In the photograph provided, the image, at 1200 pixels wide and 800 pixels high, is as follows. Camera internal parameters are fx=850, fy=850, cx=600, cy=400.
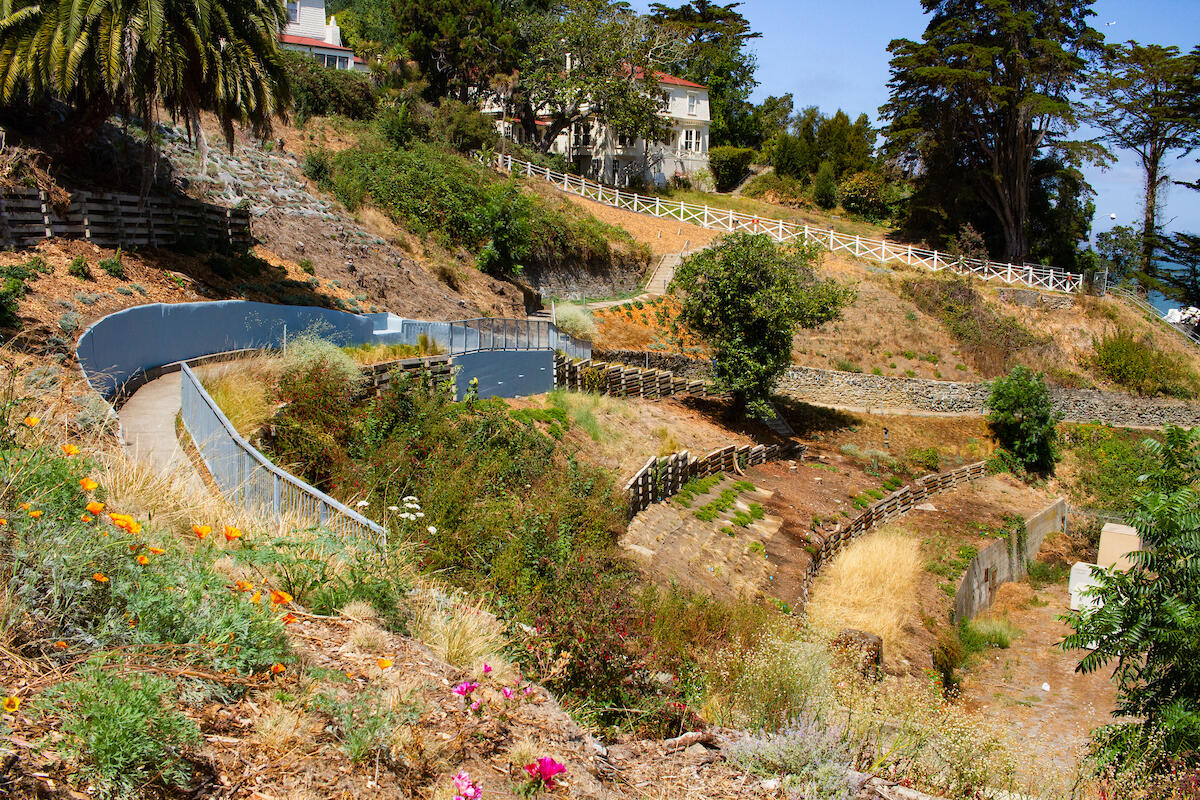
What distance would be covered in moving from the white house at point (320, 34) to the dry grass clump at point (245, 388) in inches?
1715

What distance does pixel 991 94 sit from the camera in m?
43.8

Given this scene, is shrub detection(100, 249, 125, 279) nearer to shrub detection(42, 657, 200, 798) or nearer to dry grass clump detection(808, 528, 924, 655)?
dry grass clump detection(808, 528, 924, 655)

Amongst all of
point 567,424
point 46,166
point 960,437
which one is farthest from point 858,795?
point 960,437

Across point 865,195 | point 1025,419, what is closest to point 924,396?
point 1025,419

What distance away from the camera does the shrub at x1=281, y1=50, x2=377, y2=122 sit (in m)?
37.5

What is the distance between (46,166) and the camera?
19.2 metres

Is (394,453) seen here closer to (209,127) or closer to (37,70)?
(37,70)

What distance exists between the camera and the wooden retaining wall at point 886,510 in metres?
18.9

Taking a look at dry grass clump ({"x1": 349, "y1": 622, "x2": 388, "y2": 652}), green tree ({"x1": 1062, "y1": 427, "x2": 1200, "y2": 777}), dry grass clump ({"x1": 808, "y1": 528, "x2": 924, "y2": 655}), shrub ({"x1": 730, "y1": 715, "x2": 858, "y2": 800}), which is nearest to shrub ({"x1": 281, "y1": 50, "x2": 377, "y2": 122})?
dry grass clump ({"x1": 808, "y1": 528, "x2": 924, "y2": 655})

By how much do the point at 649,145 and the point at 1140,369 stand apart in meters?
31.4

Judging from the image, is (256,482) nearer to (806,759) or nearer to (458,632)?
(458,632)

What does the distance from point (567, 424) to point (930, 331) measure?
25.1m

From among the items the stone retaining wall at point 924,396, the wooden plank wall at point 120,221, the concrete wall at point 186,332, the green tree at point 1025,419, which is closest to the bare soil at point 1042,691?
the green tree at point 1025,419

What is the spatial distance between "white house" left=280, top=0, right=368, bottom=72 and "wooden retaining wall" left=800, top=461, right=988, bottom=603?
138 ft
